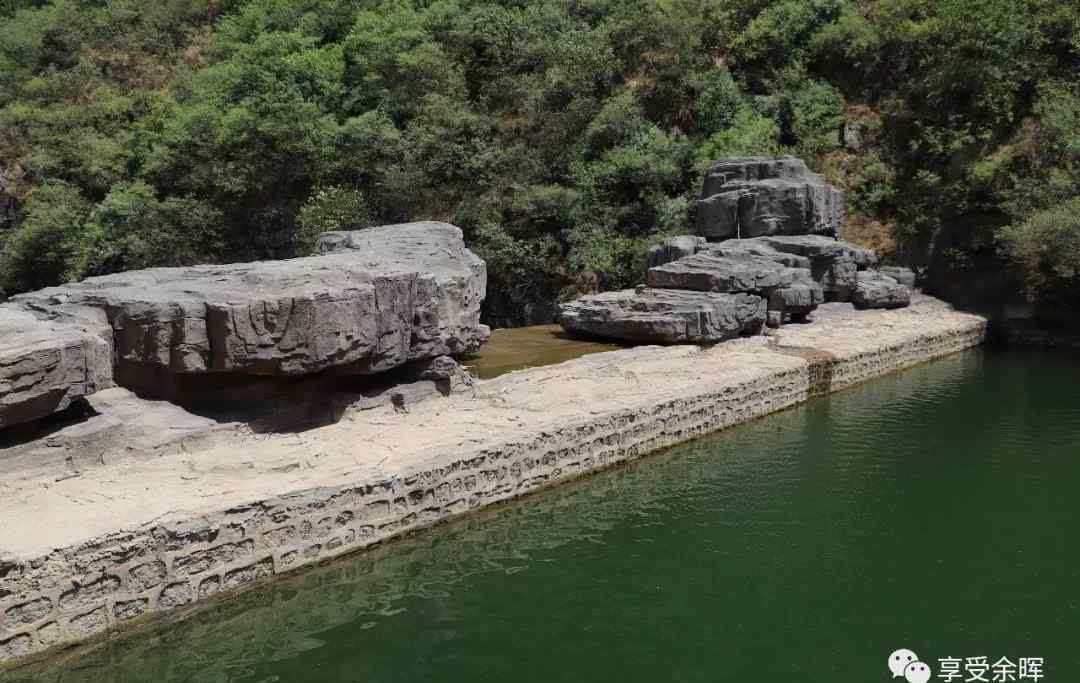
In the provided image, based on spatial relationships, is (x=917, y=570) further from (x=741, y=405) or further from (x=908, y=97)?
(x=908, y=97)

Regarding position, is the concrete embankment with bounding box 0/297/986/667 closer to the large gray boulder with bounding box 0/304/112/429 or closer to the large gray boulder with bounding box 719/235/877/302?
the large gray boulder with bounding box 0/304/112/429

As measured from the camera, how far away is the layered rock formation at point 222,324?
10.3m

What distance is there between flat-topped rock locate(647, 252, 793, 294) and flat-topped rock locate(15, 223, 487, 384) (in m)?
8.24

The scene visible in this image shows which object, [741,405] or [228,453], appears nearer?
[228,453]

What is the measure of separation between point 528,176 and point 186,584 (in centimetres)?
2250

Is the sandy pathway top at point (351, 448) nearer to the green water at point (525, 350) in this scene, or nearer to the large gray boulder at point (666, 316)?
the large gray boulder at point (666, 316)

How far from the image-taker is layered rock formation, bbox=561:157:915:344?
19.4m

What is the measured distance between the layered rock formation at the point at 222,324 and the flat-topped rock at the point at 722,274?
29.1ft

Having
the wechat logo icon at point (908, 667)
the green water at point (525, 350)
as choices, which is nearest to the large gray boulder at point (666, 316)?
the green water at point (525, 350)

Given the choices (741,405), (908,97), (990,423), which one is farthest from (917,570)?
(908,97)

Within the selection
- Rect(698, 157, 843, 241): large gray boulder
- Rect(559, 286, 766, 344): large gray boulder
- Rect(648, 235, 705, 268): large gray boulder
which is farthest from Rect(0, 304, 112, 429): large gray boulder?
Rect(698, 157, 843, 241): large gray boulder

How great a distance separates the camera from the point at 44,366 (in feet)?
32.5

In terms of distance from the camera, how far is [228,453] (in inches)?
452

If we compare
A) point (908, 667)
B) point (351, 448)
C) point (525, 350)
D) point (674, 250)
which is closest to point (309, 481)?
point (351, 448)
